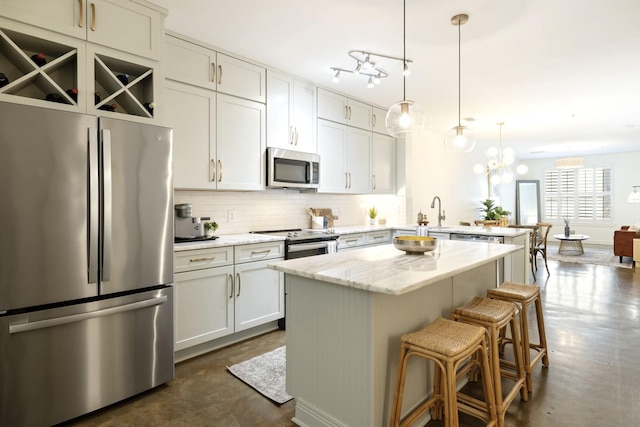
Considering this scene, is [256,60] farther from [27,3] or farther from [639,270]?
[639,270]

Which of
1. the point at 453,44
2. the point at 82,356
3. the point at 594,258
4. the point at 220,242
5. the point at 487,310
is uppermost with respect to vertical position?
the point at 453,44

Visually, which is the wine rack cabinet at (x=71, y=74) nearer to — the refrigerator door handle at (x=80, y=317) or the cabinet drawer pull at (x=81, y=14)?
the cabinet drawer pull at (x=81, y=14)

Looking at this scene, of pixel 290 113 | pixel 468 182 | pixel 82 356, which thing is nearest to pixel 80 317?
pixel 82 356

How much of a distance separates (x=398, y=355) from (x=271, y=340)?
1.69m

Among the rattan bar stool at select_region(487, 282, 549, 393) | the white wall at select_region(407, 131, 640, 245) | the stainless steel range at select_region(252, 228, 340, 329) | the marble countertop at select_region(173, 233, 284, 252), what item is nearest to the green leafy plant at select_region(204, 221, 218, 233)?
the marble countertop at select_region(173, 233, 284, 252)

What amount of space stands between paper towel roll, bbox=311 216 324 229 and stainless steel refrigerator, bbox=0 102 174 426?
2206 mm

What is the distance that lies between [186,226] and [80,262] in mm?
1072

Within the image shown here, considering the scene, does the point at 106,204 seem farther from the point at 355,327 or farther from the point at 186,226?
the point at 355,327

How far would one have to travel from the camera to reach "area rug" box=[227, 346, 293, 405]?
232cm

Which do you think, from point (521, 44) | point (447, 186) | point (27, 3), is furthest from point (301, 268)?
point (447, 186)

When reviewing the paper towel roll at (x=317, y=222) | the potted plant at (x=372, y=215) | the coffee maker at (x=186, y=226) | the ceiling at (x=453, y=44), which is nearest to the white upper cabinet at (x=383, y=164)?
the potted plant at (x=372, y=215)

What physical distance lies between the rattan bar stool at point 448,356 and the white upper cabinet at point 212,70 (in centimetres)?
274

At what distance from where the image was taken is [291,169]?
12.6 feet

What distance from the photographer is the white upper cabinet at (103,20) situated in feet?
6.60
